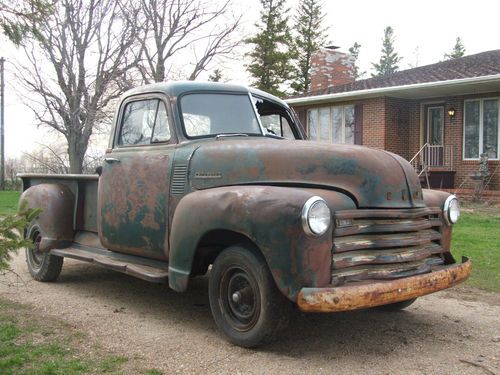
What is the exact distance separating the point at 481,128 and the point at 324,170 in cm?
1380

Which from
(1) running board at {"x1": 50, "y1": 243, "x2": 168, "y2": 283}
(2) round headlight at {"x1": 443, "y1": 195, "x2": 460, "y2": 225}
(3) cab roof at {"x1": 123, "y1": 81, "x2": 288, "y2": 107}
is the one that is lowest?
(1) running board at {"x1": 50, "y1": 243, "x2": 168, "y2": 283}

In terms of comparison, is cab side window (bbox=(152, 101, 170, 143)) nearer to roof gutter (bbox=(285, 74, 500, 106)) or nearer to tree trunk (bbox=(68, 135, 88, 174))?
roof gutter (bbox=(285, 74, 500, 106))

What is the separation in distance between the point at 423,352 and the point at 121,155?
130 inches

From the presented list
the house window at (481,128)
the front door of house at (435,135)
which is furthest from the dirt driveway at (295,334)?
the front door of house at (435,135)

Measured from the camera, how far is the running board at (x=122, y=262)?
4723 mm

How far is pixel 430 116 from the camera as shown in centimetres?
1797

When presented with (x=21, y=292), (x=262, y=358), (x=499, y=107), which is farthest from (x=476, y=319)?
(x=499, y=107)

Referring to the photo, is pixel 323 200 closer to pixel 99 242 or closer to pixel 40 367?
pixel 40 367

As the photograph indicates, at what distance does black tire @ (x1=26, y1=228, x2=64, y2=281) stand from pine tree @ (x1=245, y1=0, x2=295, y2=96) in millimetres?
32851

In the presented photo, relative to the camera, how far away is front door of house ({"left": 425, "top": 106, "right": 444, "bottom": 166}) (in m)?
17.3

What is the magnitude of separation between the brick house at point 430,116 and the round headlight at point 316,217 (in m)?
12.6

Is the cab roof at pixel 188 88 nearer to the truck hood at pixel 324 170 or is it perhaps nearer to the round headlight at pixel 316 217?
the truck hood at pixel 324 170

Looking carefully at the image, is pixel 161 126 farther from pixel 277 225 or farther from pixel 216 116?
pixel 277 225

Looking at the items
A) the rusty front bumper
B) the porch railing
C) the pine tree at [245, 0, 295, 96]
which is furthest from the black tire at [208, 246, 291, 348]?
the pine tree at [245, 0, 295, 96]
